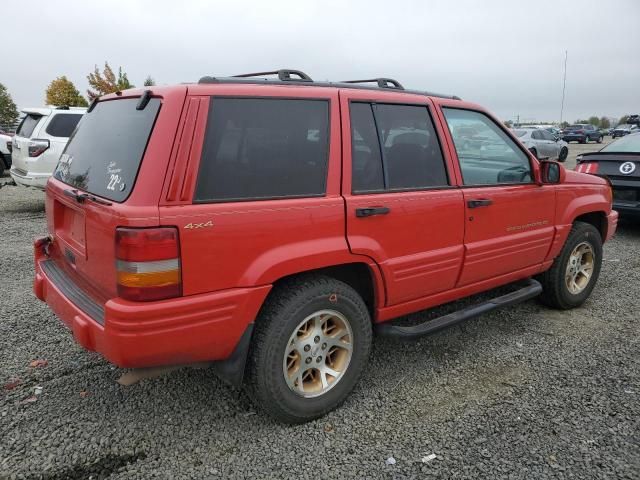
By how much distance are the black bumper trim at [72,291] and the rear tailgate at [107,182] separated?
0.11ft

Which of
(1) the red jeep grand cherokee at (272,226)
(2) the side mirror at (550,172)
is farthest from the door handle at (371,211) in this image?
(2) the side mirror at (550,172)

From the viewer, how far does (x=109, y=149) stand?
8.71 feet

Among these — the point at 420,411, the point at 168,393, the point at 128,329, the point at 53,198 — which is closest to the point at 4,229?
the point at 53,198

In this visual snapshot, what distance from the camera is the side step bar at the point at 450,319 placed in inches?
124

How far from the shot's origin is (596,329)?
13.5 feet

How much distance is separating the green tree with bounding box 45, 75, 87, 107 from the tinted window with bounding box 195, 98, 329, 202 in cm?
4338

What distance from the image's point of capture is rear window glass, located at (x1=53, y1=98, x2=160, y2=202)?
2.38 m

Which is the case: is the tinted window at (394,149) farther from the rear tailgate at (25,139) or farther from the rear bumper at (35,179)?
the rear tailgate at (25,139)

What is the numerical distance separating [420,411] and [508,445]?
20.2 inches

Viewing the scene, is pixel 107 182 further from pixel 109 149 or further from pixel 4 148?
pixel 4 148

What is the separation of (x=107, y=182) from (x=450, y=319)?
2.29 meters

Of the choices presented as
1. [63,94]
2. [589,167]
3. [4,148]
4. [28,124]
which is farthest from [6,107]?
[589,167]

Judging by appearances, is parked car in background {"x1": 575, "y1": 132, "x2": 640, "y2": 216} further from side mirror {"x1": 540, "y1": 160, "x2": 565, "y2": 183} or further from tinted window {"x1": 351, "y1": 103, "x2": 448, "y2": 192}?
tinted window {"x1": 351, "y1": 103, "x2": 448, "y2": 192}

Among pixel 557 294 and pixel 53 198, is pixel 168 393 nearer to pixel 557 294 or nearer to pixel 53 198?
pixel 53 198
